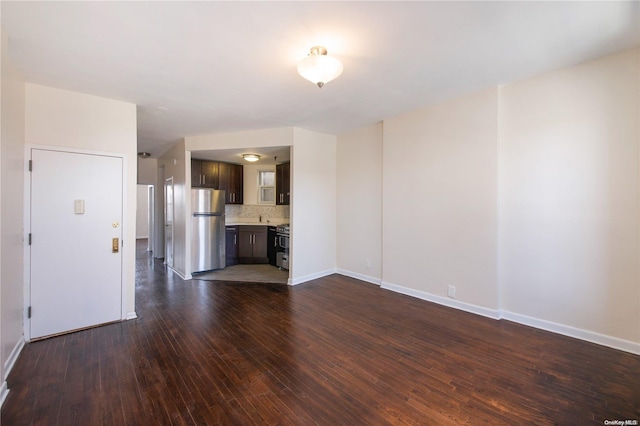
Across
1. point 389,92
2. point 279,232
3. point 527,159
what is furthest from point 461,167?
point 279,232

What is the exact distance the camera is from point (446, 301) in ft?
12.3

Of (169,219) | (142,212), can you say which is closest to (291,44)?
(169,219)

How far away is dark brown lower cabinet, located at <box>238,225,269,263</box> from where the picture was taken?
20.7 ft

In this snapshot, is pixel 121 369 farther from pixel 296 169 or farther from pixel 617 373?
pixel 617 373

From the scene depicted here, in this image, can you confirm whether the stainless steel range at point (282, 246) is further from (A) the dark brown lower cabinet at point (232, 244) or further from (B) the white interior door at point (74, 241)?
(B) the white interior door at point (74, 241)

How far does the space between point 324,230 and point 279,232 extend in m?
1.22

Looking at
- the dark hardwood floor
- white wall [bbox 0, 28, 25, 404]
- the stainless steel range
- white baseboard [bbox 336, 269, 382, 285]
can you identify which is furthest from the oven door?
white wall [bbox 0, 28, 25, 404]

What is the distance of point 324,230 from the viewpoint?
5309mm

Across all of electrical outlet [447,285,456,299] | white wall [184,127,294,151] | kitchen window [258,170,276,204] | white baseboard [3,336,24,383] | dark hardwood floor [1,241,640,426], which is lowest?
dark hardwood floor [1,241,640,426]

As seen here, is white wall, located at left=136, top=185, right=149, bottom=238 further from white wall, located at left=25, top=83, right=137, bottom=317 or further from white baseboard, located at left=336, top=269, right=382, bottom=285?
white baseboard, located at left=336, top=269, right=382, bottom=285

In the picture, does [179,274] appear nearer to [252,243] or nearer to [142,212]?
[252,243]

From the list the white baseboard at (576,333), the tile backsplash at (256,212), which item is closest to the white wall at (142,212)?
the tile backsplash at (256,212)

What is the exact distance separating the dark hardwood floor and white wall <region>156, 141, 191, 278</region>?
1.84 meters

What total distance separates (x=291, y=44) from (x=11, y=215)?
9.47ft
